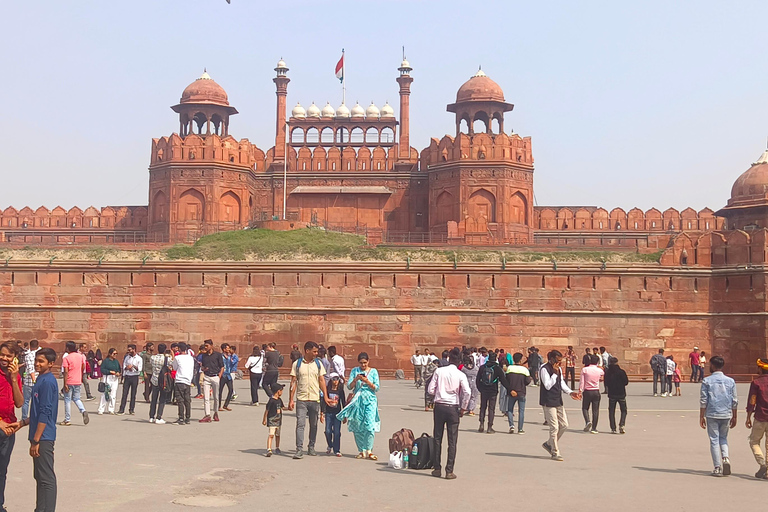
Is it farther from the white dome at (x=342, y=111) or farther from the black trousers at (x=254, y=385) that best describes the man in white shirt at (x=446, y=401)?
the white dome at (x=342, y=111)

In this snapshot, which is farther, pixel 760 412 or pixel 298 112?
pixel 298 112

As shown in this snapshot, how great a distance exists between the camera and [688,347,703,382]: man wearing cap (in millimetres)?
24719

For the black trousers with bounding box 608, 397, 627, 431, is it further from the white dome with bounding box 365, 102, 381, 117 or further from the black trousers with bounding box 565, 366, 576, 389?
the white dome with bounding box 365, 102, 381, 117

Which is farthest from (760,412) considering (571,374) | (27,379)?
(571,374)

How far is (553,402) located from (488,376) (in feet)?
7.65

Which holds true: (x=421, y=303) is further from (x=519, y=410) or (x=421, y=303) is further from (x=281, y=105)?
(x=281, y=105)

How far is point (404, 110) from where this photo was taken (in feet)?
139

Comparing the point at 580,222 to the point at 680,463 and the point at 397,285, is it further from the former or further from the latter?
the point at 680,463

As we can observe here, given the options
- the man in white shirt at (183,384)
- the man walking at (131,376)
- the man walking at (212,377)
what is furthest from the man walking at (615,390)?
the man walking at (131,376)

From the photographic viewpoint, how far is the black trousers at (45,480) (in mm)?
7359

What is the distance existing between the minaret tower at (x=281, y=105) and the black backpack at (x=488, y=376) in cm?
2827

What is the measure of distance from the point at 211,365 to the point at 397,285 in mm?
13065

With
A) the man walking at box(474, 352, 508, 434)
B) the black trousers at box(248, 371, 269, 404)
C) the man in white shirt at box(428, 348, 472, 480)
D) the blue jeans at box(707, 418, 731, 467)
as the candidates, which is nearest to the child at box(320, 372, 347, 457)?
the man in white shirt at box(428, 348, 472, 480)

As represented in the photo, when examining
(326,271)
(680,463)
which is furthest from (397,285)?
(680,463)
